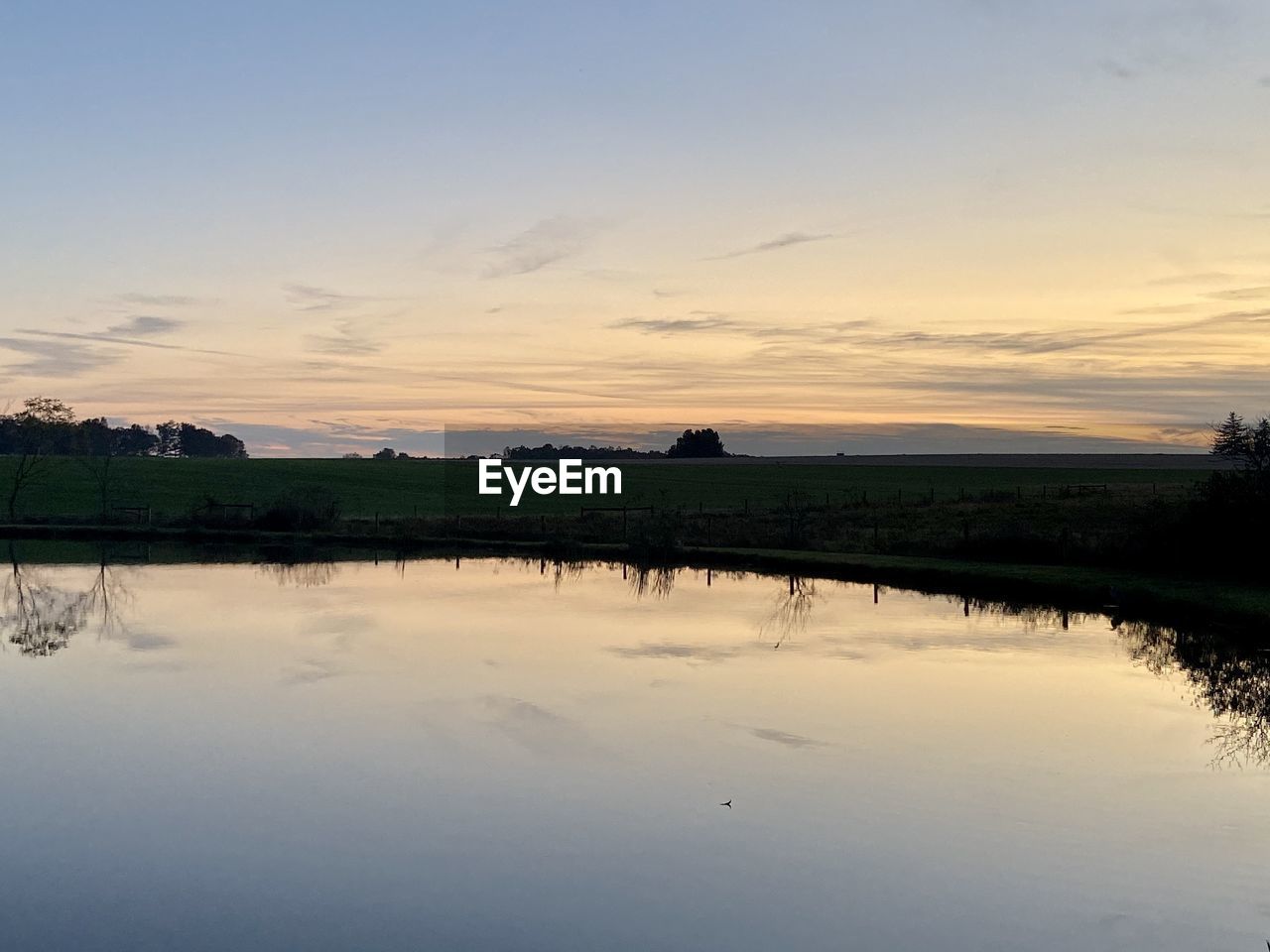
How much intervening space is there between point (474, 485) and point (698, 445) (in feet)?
206

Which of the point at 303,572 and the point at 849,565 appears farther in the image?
the point at 303,572

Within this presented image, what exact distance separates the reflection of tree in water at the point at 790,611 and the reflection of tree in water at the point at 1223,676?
6100mm

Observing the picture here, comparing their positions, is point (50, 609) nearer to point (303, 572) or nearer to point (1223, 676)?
point (303, 572)

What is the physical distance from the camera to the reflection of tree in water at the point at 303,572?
104ft

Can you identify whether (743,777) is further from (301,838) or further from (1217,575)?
(1217,575)

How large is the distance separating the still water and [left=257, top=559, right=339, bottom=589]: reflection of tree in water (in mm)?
8510

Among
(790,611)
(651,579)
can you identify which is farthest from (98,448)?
(790,611)

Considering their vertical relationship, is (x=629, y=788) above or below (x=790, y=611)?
below

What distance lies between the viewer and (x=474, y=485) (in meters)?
87.7

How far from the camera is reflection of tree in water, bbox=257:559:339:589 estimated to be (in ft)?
104

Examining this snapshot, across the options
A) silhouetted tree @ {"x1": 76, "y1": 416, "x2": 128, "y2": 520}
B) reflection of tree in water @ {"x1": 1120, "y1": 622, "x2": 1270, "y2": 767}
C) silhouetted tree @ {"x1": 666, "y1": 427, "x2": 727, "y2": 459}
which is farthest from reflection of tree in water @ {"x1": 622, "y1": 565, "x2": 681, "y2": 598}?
silhouetted tree @ {"x1": 666, "y1": 427, "x2": 727, "y2": 459}

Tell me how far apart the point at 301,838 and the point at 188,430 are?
535 feet

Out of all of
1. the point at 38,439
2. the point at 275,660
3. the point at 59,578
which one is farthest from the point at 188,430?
the point at 275,660

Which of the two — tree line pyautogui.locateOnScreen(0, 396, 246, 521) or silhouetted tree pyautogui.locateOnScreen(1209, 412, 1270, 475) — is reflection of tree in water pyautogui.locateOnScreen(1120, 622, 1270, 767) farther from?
tree line pyautogui.locateOnScreen(0, 396, 246, 521)
